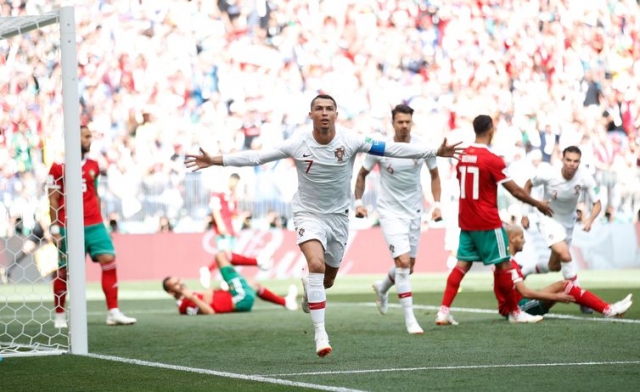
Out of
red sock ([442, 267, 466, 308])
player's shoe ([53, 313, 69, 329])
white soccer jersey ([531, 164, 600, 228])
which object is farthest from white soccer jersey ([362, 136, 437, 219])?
player's shoe ([53, 313, 69, 329])

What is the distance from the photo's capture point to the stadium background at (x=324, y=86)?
21484 millimetres

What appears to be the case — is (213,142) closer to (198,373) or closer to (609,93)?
(609,93)

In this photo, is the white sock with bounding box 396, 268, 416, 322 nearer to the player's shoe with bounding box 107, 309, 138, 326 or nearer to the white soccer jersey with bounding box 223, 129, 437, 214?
the white soccer jersey with bounding box 223, 129, 437, 214

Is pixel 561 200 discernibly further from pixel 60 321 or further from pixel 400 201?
pixel 60 321

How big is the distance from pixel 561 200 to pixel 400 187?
2.46 m

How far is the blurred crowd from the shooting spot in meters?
22.6

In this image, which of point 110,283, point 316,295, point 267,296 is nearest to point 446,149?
point 316,295

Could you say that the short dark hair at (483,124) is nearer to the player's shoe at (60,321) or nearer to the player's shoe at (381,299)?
the player's shoe at (381,299)

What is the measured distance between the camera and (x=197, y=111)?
23.9 metres

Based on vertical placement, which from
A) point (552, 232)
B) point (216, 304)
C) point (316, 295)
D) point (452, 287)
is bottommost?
point (216, 304)

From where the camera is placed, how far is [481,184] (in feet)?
33.7

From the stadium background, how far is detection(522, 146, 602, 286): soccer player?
9160 mm

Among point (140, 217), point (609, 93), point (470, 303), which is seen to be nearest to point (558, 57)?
point (609, 93)

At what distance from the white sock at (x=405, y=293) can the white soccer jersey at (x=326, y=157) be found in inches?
78.3
